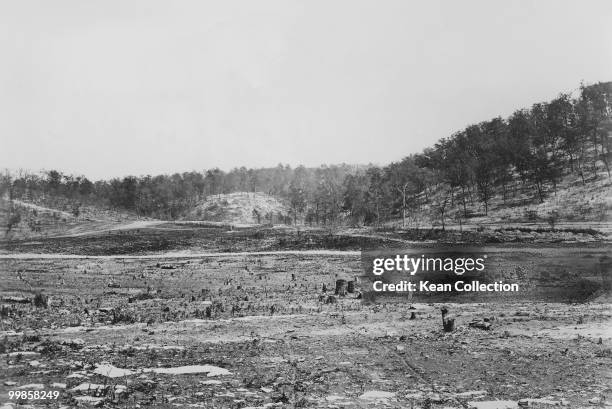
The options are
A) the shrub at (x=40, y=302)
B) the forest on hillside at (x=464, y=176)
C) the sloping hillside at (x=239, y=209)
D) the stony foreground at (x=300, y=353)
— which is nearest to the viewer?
the stony foreground at (x=300, y=353)

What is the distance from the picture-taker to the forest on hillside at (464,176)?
81312 mm

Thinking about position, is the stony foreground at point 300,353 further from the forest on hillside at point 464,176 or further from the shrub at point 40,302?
the forest on hillside at point 464,176

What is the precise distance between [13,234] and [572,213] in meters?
80.7

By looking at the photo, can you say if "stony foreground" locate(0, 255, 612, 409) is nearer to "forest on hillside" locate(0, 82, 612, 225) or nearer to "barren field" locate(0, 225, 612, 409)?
"barren field" locate(0, 225, 612, 409)

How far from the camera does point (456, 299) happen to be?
23.8 metres

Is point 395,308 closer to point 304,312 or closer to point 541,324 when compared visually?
point 304,312

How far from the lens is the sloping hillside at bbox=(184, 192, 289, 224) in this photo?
132250 millimetres

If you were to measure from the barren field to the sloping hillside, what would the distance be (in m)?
101

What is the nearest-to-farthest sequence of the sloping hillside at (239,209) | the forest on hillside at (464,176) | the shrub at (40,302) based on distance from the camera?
the shrub at (40,302) < the forest on hillside at (464,176) < the sloping hillside at (239,209)

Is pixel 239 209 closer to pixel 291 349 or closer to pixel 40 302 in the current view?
pixel 40 302

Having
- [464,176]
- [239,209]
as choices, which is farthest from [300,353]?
[239,209]

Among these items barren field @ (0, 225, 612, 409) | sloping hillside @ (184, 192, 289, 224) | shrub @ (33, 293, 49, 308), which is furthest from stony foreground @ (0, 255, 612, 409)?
sloping hillside @ (184, 192, 289, 224)

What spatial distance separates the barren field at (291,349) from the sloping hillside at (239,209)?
333 ft

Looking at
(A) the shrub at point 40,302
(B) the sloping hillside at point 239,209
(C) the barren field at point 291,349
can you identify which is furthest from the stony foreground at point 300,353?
(B) the sloping hillside at point 239,209
